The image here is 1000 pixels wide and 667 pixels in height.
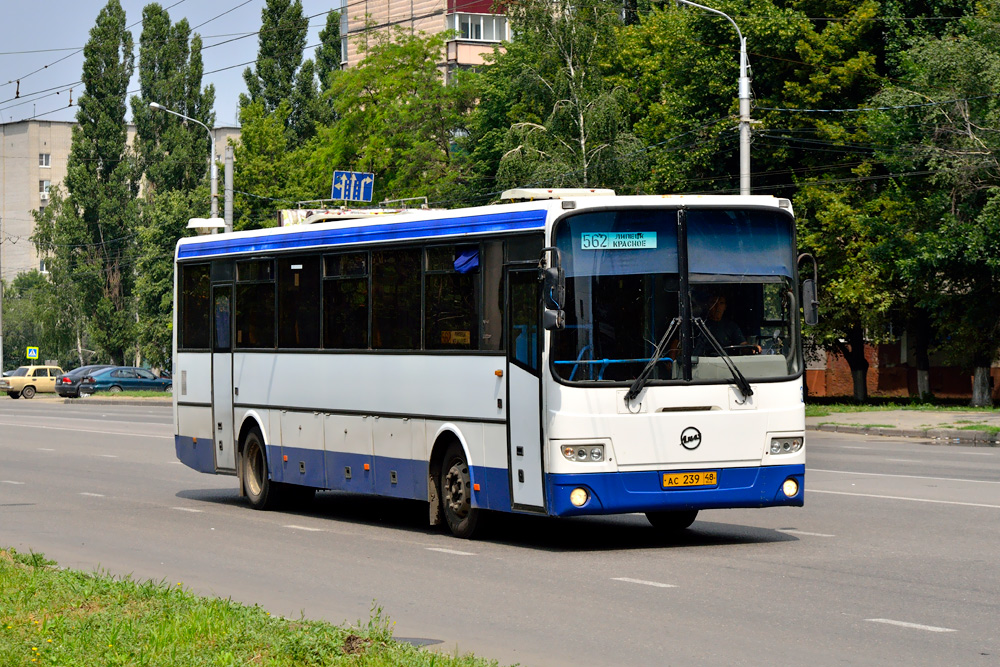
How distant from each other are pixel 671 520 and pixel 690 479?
1.64m

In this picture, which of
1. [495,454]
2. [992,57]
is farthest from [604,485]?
[992,57]

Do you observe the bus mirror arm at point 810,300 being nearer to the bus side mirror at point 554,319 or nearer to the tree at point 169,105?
the bus side mirror at point 554,319

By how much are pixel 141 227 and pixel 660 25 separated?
4145cm

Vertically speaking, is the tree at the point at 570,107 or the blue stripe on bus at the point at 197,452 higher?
the tree at the point at 570,107

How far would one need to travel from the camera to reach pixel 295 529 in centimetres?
1509

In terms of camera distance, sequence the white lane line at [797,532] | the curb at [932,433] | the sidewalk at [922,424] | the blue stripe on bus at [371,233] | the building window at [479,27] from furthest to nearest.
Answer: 1. the building window at [479,27]
2. the sidewalk at [922,424]
3. the curb at [932,433]
4. the white lane line at [797,532]
5. the blue stripe on bus at [371,233]

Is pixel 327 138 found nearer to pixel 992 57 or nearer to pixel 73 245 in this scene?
pixel 73 245

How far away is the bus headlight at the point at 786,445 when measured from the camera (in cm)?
1294

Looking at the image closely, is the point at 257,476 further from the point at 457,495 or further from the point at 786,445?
the point at 786,445

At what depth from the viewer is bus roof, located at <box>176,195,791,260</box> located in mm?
12758

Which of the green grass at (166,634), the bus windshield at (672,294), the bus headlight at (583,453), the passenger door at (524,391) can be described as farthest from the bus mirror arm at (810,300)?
the green grass at (166,634)

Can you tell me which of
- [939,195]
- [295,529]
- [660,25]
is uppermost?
[660,25]

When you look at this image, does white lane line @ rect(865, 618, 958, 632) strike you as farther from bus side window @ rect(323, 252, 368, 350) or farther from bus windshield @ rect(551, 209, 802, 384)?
bus side window @ rect(323, 252, 368, 350)

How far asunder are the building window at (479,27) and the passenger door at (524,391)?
230ft
